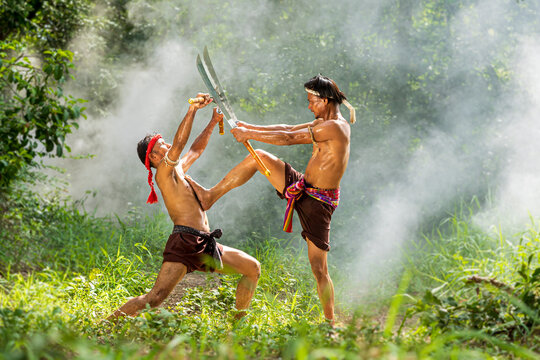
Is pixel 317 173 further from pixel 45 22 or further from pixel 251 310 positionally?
pixel 45 22

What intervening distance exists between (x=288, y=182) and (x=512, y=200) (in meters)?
4.23

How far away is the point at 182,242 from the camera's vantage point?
4.02 metres

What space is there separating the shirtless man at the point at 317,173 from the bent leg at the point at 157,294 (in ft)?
1.87

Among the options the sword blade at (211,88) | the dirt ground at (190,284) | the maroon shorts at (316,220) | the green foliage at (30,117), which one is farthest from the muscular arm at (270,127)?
the green foliage at (30,117)

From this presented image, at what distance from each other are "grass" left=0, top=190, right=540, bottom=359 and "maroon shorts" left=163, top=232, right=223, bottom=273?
0.42 meters

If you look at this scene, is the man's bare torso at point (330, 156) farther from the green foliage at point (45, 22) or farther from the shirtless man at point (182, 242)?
the green foliage at point (45, 22)

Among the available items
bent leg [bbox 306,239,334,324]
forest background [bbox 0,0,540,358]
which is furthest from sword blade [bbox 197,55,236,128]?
forest background [bbox 0,0,540,358]

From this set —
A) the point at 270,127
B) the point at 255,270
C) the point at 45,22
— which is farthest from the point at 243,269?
the point at 45,22

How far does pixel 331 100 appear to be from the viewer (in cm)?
429

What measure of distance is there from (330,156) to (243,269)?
108cm

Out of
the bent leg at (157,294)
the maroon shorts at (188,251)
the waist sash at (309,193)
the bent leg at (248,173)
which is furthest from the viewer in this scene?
the bent leg at (248,173)

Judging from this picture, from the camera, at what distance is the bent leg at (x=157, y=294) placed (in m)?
3.89

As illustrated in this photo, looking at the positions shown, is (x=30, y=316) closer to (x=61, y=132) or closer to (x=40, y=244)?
(x=61, y=132)

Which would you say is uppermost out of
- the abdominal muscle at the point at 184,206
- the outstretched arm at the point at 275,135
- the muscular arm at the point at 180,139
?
the outstretched arm at the point at 275,135
